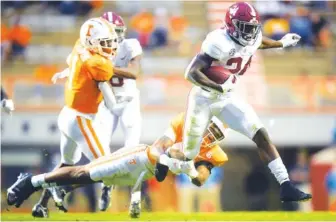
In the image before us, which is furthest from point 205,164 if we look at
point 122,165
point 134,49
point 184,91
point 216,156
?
point 184,91

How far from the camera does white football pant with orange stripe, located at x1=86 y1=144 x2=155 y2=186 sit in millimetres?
7758

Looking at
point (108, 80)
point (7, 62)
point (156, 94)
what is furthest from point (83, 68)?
point (7, 62)

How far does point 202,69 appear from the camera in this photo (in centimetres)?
754

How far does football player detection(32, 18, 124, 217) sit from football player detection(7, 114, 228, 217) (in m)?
0.34

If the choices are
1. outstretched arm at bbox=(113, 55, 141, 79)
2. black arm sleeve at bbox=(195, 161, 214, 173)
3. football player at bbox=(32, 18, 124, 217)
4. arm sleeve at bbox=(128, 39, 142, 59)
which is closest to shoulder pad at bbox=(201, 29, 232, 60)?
football player at bbox=(32, 18, 124, 217)

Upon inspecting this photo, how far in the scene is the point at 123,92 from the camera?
29.2 ft

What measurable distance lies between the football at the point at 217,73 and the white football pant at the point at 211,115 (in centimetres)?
10

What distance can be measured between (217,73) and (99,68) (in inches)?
37.9

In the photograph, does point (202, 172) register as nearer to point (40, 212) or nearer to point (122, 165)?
point (122, 165)

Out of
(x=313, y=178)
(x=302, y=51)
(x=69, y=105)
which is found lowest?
(x=313, y=178)

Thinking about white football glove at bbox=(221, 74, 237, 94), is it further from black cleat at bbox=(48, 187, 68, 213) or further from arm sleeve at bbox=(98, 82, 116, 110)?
black cleat at bbox=(48, 187, 68, 213)

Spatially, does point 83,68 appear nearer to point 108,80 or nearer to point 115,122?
point 108,80

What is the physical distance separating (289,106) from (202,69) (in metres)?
4.83

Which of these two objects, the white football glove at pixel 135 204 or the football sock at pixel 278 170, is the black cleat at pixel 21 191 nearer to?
the white football glove at pixel 135 204
